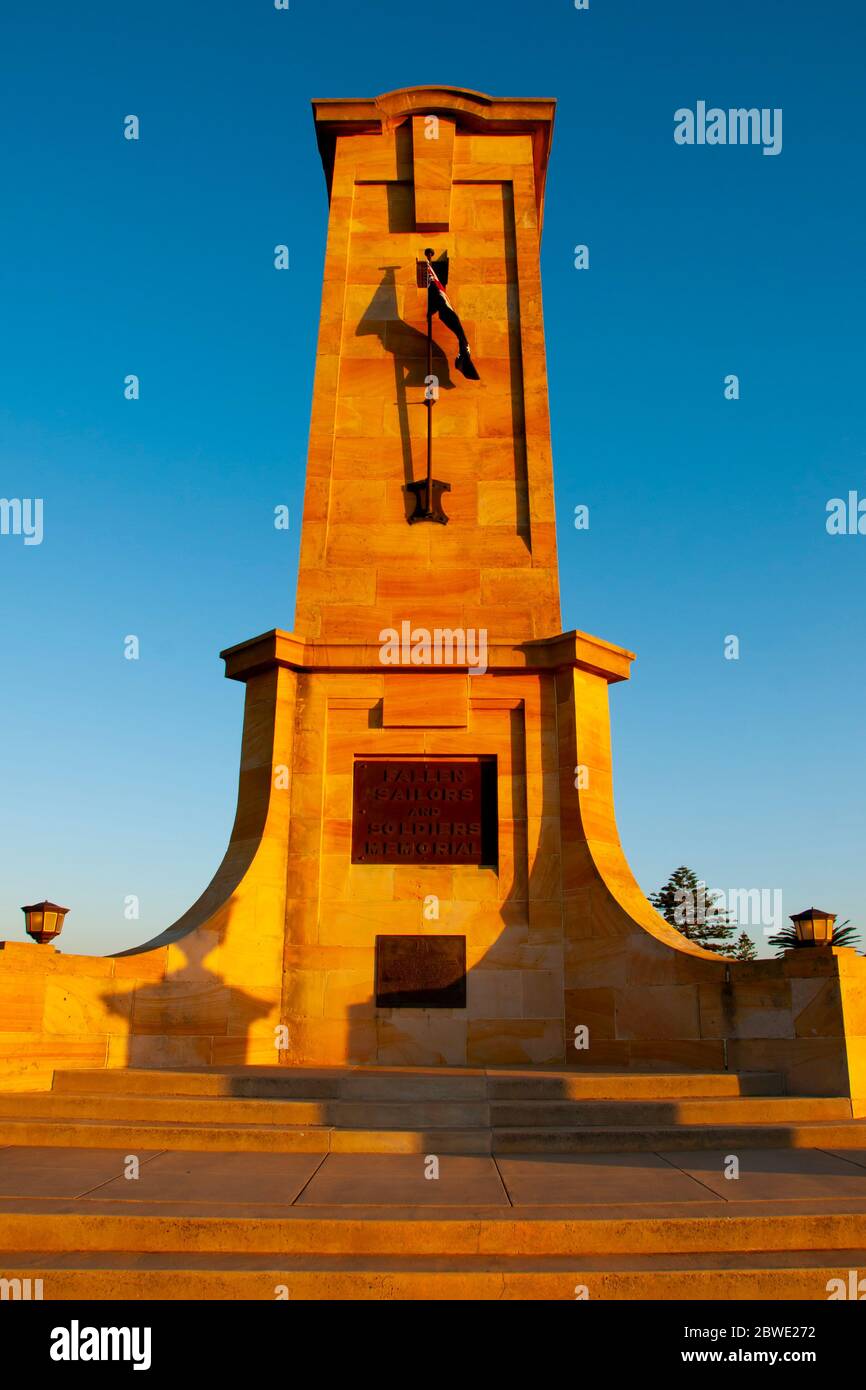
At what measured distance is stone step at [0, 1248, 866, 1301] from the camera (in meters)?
5.12

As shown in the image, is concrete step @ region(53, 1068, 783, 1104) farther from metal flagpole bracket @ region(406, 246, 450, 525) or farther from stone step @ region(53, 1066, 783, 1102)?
metal flagpole bracket @ region(406, 246, 450, 525)

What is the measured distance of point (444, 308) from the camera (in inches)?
623

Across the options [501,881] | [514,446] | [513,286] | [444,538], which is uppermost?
[513,286]

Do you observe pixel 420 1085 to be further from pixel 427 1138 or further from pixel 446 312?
pixel 446 312

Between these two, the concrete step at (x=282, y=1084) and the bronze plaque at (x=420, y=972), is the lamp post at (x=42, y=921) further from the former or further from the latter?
the bronze plaque at (x=420, y=972)

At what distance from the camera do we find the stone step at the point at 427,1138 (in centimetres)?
796

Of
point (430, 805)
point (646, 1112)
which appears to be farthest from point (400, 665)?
point (646, 1112)

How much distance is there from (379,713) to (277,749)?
154cm

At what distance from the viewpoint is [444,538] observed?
15.4 meters

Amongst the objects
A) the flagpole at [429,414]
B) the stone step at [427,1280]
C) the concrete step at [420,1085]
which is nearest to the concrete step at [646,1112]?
the concrete step at [420,1085]

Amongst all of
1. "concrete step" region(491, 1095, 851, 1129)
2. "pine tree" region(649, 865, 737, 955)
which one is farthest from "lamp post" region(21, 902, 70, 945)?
"pine tree" region(649, 865, 737, 955)

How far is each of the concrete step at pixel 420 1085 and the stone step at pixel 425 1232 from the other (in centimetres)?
337

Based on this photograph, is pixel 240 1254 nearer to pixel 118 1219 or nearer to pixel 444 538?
pixel 118 1219
